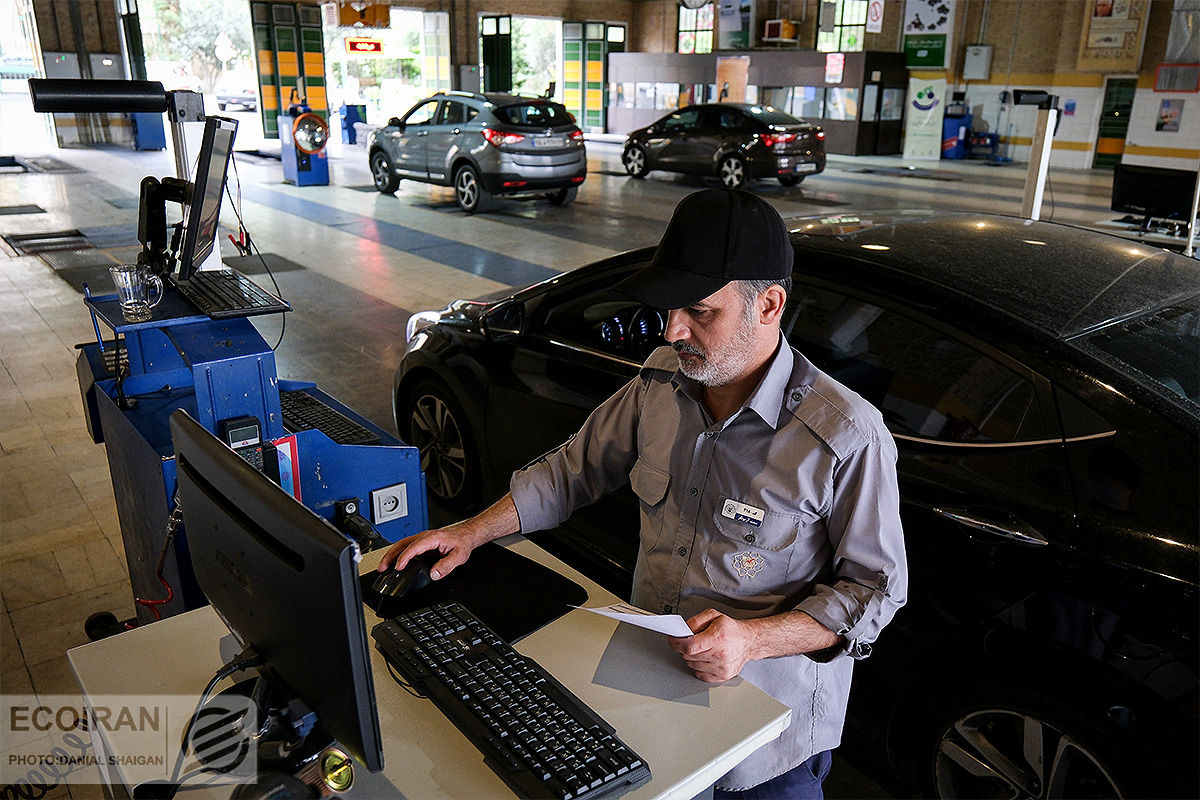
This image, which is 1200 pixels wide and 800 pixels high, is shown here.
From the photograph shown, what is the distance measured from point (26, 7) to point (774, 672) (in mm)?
25760

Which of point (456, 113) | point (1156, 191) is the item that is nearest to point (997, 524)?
point (1156, 191)

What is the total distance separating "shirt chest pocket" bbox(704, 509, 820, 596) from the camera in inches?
72.6

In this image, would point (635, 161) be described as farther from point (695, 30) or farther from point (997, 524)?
point (997, 524)

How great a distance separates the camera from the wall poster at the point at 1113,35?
67.2 feet

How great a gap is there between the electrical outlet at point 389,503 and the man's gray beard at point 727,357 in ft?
5.37

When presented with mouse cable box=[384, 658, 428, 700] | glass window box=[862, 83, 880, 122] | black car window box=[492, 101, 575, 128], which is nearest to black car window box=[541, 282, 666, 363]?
mouse cable box=[384, 658, 428, 700]

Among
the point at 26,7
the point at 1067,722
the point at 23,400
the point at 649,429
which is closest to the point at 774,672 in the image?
the point at 649,429

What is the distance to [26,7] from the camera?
70.2 feet

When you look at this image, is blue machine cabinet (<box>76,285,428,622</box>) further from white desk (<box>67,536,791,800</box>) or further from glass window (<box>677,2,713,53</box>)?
glass window (<box>677,2,713,53</box>)

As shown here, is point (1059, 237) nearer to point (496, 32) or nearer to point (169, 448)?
point (169, 448)

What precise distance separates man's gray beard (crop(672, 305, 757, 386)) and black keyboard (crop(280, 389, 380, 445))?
166cm

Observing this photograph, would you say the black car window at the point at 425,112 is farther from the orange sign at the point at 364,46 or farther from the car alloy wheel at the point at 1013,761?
the orange sign at the point at 364,46

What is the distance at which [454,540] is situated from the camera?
209 centimetres

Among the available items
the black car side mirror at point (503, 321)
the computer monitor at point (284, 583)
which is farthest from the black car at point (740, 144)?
the computer monitor at point (284, 583)
